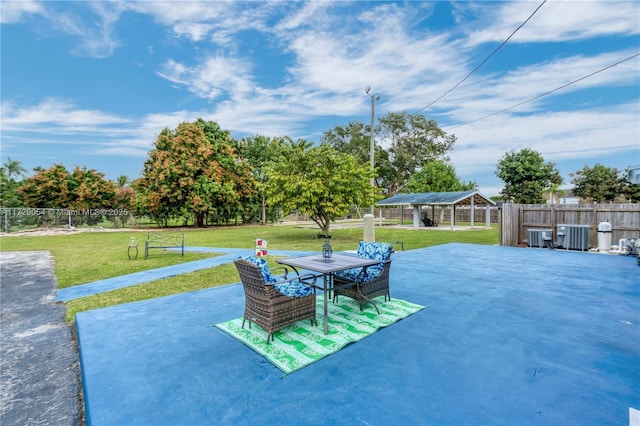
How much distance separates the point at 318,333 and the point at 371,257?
175 cm

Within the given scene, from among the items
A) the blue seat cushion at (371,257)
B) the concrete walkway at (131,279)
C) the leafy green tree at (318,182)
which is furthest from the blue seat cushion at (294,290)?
the leafy green tree at (318,182)

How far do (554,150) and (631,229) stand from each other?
21.8 m

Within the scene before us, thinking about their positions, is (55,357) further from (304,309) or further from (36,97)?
(36,97)

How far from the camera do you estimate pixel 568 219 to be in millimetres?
11867

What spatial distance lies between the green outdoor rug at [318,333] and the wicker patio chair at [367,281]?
8.4 inches

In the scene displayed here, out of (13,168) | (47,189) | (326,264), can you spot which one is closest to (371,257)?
(326,264)

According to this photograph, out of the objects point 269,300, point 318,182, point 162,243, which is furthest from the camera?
point 318,182

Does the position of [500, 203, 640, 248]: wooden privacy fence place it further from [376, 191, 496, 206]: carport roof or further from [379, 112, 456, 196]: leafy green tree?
[379, 112, 456, 196]: leafy green tree

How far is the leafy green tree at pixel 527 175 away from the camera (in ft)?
95.7

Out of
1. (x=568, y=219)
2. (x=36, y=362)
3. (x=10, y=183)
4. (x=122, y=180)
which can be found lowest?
(x=36, y=362)

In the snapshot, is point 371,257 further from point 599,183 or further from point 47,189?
point 599,183

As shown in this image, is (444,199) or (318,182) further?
(444,199)

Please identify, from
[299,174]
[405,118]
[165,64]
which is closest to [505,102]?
[299,174]

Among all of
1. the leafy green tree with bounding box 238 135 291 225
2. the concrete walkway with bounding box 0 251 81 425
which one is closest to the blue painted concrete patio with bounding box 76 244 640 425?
the concrete walkway with bounding box 0 251 81 425
